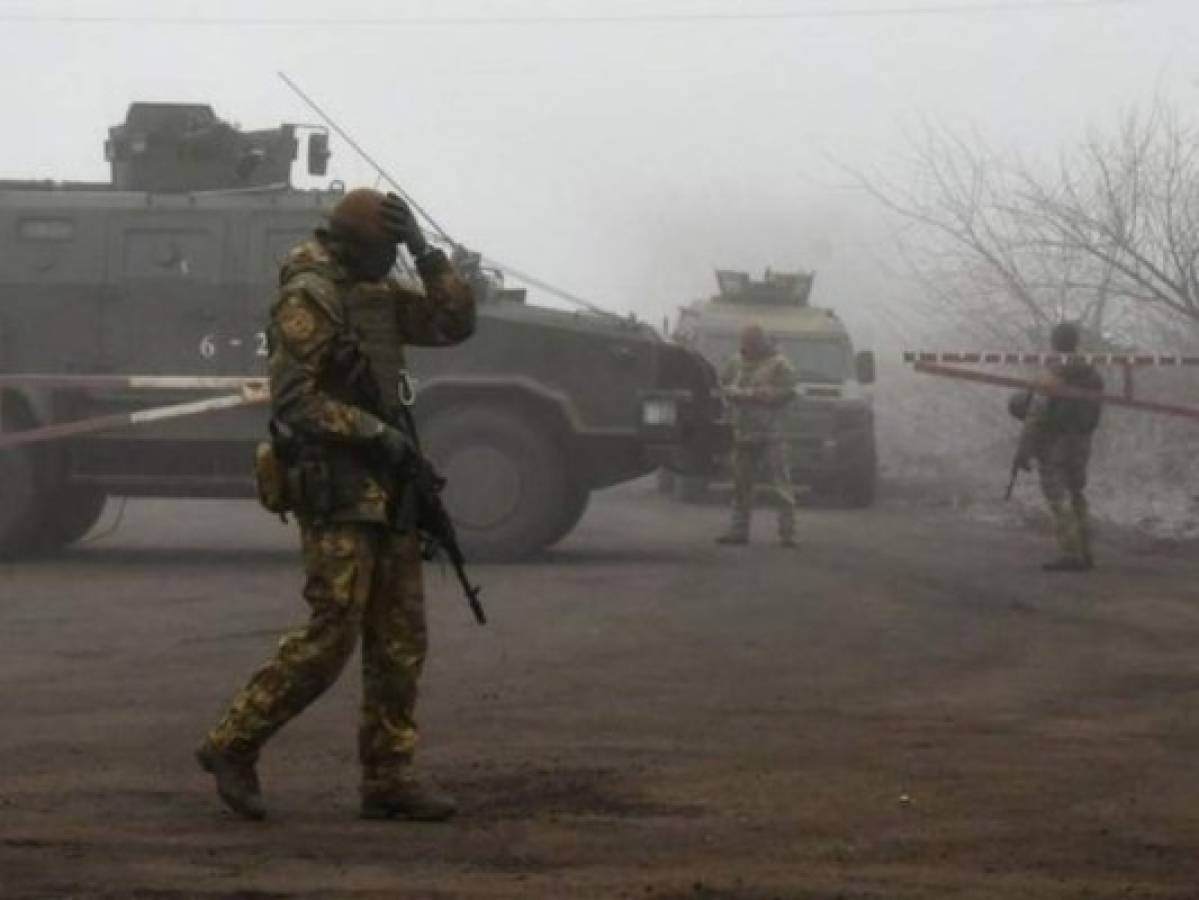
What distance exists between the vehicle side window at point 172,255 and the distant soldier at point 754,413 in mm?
4021

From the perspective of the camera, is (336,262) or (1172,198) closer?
(336,262)

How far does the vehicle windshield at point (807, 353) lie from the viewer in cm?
2580

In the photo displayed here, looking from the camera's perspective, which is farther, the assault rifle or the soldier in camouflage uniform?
the assault rifle

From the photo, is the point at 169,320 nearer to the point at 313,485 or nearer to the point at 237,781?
the point at 313,485

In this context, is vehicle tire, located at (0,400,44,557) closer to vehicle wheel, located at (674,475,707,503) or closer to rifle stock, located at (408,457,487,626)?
vehicle wheel, located at (674,475,707,503)

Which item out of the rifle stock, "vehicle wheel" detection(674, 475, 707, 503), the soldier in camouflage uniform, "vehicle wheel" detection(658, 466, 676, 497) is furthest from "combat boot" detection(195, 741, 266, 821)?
"vehicle wheel" detection(658, 466, 676, 497)

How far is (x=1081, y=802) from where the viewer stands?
8125 millimetres

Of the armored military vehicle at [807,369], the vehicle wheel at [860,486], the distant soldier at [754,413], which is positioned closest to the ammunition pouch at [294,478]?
the distant soldier at [754,413]

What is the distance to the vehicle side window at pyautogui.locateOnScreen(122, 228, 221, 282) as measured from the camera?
683 inches

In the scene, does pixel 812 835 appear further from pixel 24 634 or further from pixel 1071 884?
pixel 24 634

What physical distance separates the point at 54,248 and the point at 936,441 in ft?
62.7

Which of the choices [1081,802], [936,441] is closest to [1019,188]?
[936,441]

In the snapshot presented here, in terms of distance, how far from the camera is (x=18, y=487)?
56.7 ft

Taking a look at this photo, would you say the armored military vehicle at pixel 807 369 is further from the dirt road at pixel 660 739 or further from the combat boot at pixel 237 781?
the combat boot at pixel 237 781
